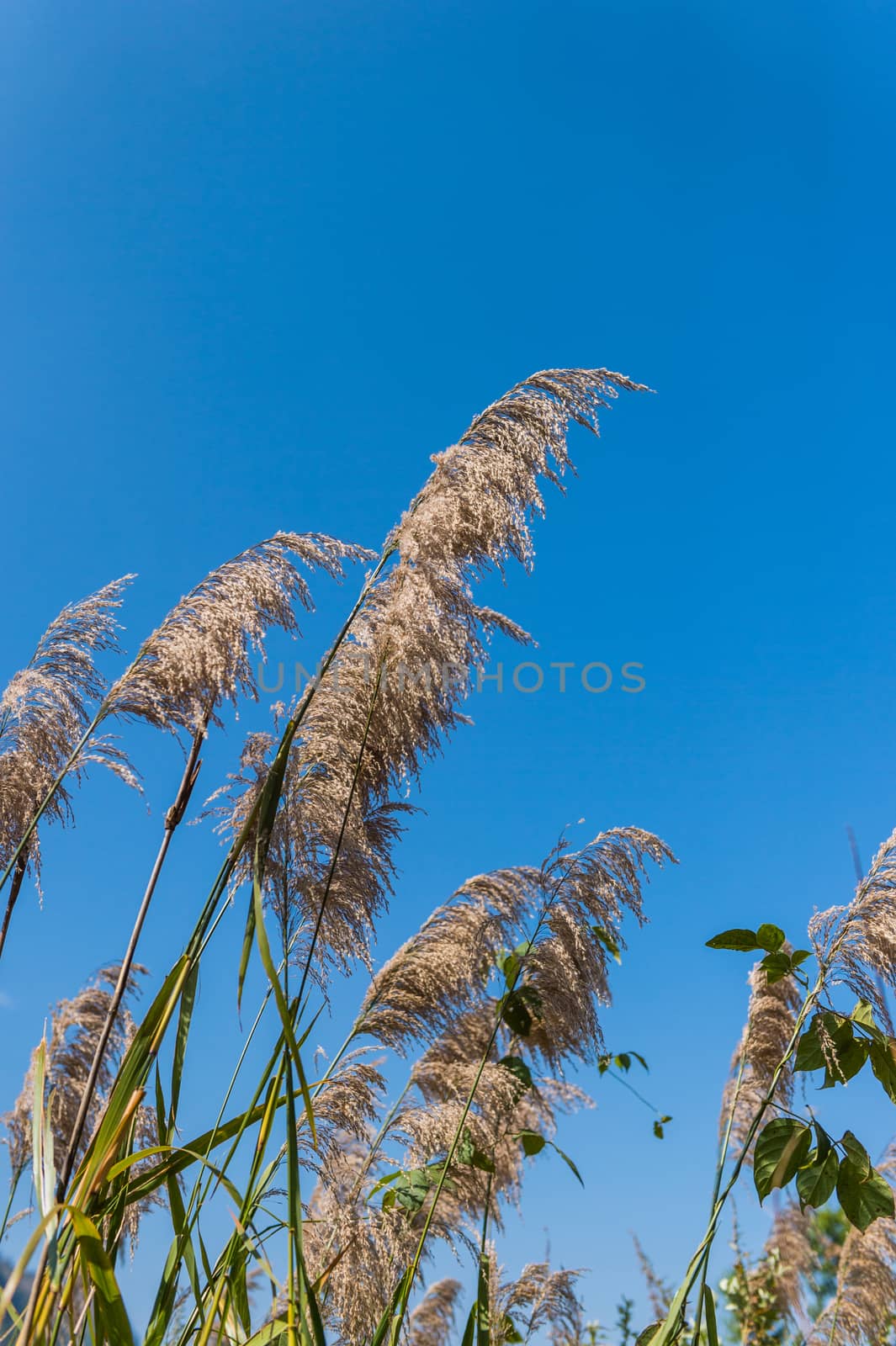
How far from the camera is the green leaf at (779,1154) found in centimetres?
182

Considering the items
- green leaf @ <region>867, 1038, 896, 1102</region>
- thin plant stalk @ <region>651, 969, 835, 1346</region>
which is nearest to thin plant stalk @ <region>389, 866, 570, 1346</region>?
thin plant stalk @ <region>651, 969, 835, 1346</region>

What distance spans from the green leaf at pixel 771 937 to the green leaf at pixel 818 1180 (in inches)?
14.8

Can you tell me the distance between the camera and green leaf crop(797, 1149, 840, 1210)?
5.93 feet

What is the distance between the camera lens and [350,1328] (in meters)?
2.77

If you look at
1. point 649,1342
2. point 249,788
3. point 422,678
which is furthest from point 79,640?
point 649,1342

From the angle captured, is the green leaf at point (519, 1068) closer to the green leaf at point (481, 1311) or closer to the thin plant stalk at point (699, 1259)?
the green leaf at point (481, 1311)

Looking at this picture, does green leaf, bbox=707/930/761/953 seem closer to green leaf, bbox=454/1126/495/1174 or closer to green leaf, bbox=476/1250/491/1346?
green leaf, bbox=476/1250/491/1346

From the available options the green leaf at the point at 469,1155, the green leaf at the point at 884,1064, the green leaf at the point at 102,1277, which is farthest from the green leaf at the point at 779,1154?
the green leaf at the point at 469,1155

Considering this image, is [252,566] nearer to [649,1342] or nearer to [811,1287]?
[649,1342]

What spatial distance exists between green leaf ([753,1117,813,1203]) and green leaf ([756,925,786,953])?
12.5 inches

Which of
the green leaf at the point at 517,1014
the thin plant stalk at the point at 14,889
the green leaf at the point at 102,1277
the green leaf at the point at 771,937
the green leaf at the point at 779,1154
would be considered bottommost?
the green leaf at the point at 102,1277

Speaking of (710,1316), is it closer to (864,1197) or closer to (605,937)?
(864,1197)

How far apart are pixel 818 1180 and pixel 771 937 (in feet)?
1.42

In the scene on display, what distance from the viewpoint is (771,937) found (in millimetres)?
1965
